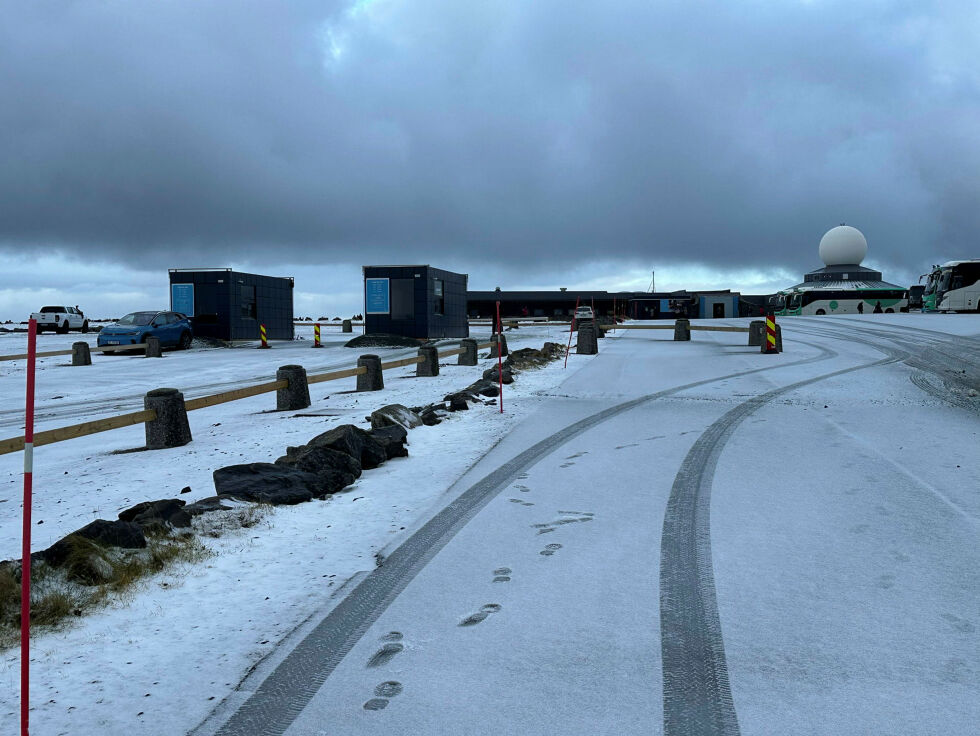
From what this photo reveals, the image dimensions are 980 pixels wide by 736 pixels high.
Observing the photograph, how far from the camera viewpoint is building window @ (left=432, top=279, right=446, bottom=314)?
127ft

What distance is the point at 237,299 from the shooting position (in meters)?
38.9

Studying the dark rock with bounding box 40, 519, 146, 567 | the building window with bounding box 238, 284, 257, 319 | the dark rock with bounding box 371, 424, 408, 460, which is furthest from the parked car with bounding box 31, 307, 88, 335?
the dark rock with bounding box 40, 519, 146, 567

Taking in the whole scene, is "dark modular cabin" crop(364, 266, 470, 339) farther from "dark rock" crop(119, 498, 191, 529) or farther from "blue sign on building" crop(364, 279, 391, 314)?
"dark rock" crop(119, 498, 191, 529)

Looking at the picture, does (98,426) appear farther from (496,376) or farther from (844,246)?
(844,246)

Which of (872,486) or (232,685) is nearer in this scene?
(232,685)

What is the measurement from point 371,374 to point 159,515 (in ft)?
34.2

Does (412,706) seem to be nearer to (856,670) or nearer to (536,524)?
(856,670)

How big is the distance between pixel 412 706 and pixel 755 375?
1592 cm

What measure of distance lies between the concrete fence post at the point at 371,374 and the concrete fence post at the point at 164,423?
592 centimetres

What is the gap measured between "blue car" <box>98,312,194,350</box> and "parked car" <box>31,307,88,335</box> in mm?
17903

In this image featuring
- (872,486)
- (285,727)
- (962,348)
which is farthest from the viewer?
(962,348)

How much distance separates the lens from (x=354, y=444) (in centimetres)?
821

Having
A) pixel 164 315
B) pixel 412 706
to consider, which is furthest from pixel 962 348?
pixel 164 315

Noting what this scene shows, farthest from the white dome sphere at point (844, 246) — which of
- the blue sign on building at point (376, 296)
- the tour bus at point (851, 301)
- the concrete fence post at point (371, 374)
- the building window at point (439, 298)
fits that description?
the concrete fence post at point (371, 374)
